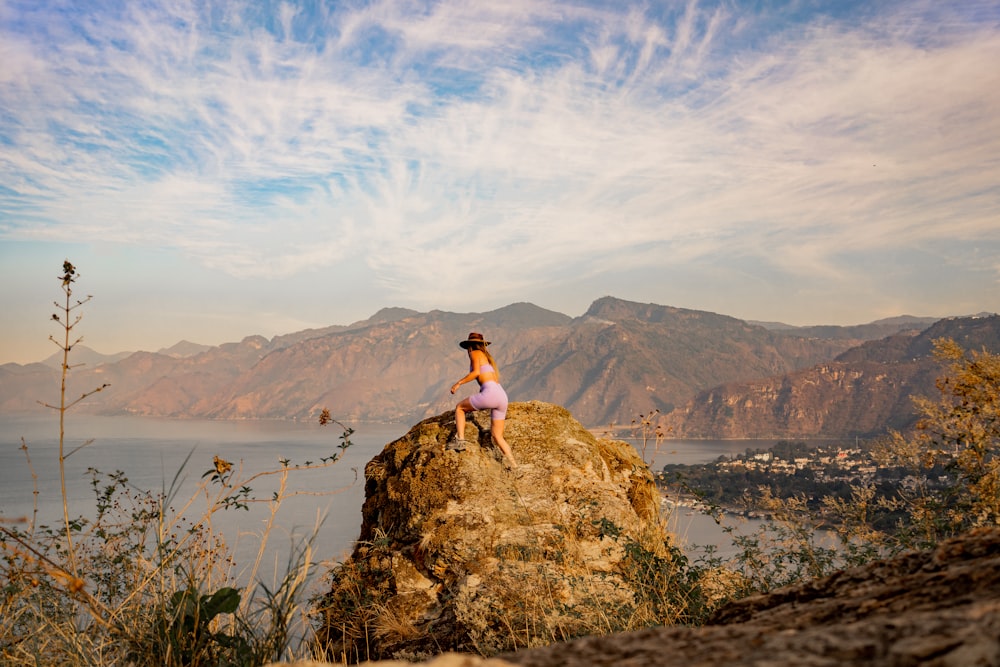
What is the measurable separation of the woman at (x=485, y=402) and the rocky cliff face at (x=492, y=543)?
0.15 metres

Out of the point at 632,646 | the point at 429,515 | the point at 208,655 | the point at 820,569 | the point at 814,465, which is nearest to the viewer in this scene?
the point at 632,646

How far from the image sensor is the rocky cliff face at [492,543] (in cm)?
544

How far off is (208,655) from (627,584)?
3.46m

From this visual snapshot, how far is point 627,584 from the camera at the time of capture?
230 inches

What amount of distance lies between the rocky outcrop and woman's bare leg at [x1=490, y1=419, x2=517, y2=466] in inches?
193

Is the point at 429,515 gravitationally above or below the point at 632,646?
below

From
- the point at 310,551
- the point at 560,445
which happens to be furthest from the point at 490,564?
the point at 310,551

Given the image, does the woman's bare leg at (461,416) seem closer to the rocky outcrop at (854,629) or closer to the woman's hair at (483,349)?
the woman's hair at (483,349)

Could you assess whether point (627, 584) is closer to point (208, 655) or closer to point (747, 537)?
point (747, 537)

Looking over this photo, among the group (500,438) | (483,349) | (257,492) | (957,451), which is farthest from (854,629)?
(257,492)

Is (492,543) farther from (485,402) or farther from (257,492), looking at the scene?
(257,492)

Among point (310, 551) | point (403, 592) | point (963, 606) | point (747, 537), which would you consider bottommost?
point (403, 592)

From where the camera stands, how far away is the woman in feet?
25.1

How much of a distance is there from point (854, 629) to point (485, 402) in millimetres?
6309
